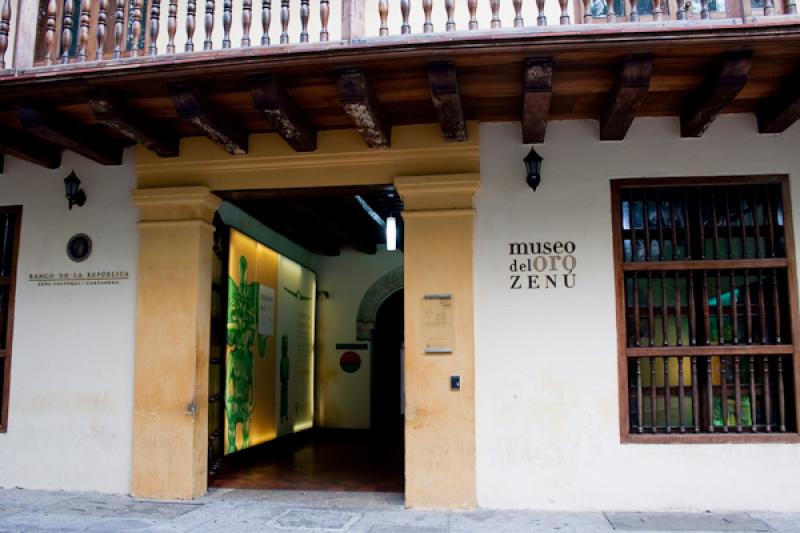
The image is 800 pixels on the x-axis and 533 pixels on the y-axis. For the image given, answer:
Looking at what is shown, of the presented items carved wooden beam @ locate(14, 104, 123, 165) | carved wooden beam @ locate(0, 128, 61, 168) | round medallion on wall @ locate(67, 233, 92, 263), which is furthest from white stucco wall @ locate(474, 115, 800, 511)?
carved wooden beam @ locate(0, 128, 61, 168)

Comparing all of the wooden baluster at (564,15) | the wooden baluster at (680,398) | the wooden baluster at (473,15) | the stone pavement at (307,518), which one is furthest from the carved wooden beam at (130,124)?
the wooden baluster at (680,398)

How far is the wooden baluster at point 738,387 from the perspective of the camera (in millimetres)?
5855

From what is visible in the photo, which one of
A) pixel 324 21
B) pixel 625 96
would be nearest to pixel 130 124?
pixel 324 21

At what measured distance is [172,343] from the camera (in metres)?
6.43

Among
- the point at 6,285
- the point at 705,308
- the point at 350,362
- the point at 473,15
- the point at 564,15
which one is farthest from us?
the point at 350,362

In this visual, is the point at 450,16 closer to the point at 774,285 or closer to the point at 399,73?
the point at 399,73

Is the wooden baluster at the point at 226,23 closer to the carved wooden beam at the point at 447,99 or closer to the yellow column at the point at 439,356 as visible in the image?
the carved wooden beam at the point at 447,99

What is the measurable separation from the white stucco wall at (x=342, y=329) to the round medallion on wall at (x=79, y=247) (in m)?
6.14

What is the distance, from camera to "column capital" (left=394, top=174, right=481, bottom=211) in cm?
612

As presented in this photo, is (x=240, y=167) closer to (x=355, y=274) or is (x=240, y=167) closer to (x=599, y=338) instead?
(x=599, y=338)

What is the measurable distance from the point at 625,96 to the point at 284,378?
7.01 m

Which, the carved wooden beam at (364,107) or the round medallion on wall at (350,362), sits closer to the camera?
the carved wooden beam at (364,107)

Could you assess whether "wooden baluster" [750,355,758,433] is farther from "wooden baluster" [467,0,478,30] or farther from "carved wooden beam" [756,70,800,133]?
"wooden baluster" [467,0,478,30]

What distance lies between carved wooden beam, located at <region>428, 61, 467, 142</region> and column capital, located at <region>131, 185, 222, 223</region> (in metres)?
2.32
